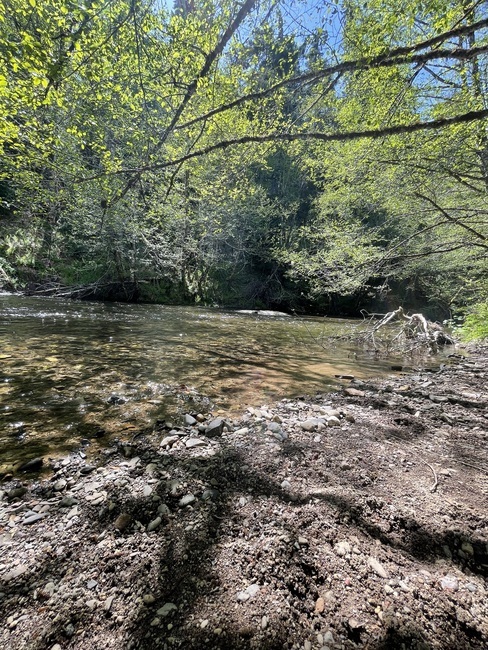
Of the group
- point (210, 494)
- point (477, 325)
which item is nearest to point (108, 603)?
point (210, 494)

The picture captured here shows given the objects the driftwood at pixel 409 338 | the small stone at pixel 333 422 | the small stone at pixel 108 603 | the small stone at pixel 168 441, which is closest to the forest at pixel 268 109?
the driftwood at pixel 409 338

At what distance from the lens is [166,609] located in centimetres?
128

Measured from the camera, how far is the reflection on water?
3.16 metres

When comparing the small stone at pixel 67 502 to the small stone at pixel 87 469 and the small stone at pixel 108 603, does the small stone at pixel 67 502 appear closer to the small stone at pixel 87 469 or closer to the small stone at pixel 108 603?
the small stone at pixel 87 469

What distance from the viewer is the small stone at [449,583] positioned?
1.39 metres

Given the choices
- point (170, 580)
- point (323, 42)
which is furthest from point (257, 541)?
point (323, 42)

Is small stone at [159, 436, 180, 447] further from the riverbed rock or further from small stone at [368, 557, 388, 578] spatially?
small stone at [368, 557, 388, 578]

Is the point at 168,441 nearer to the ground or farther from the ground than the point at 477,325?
nearer to the ground

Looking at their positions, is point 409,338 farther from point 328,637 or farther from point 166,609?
point 166,609

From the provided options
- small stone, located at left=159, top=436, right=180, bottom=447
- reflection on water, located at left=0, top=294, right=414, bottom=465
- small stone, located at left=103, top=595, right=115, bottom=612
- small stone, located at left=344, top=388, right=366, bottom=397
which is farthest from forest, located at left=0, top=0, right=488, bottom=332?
small stone, located at left=103, top=595, right=115, bottom=612

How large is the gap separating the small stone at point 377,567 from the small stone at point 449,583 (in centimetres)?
26

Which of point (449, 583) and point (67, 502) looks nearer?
point (449, 583)

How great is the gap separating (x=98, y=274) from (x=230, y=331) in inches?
452

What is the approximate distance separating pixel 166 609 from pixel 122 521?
0.66m
